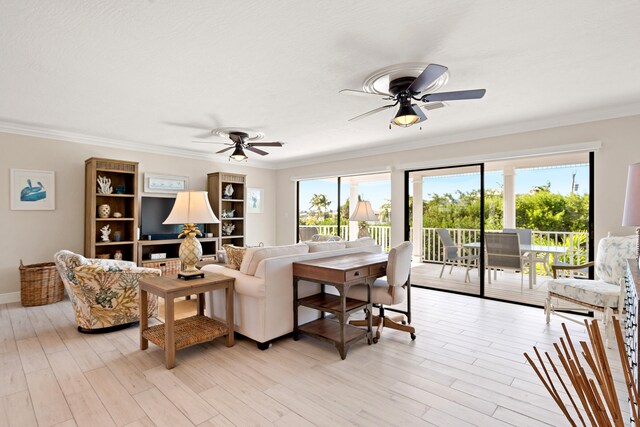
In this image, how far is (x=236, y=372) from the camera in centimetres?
268

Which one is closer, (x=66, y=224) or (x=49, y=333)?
(x=49, y=333)

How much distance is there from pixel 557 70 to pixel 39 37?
416 cm

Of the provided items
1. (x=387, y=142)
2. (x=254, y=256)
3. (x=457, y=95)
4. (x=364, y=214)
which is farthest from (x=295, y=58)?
(x=387, y=142)

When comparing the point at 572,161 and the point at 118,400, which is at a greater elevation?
the point at 572,161

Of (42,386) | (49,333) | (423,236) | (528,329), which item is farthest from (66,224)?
(528,329)

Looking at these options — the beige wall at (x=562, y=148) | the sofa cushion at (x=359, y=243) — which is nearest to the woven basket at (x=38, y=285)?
the sofa cushion at (x=359, y=243)

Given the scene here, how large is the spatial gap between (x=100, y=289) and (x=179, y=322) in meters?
0.93

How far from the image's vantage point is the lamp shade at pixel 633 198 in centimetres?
231

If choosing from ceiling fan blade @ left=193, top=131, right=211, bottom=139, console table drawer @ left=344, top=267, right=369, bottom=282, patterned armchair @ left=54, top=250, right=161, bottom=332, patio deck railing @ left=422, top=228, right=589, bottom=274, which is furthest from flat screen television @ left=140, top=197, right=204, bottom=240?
patio deck railing @ left=422, top=228, right=589, bottom=274

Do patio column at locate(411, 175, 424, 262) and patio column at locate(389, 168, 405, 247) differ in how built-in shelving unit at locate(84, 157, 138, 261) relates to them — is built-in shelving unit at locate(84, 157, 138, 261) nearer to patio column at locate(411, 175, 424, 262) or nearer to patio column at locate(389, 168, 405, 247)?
patio column at locate(389, 168, 405, 247)

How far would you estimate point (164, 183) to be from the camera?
6.17 metres

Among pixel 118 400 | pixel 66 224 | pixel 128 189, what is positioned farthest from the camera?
pixel 128 189

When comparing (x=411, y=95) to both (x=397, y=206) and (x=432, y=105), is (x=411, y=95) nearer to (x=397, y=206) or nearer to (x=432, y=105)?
(x=432, y=105)

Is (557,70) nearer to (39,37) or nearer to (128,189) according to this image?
(39,37)
